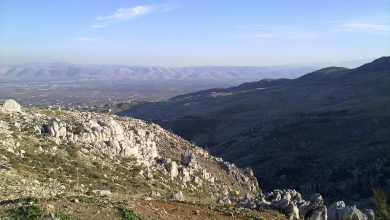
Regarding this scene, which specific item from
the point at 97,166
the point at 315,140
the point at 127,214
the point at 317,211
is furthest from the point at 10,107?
the point at 315,140

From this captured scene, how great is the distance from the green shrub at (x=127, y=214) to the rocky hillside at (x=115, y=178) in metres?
0.05

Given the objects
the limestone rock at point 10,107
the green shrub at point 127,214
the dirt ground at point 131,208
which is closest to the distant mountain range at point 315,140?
the limestone rock at point 10,107

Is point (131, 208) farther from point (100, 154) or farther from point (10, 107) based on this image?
point (10, 107)

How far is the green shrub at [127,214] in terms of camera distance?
67.8 ft

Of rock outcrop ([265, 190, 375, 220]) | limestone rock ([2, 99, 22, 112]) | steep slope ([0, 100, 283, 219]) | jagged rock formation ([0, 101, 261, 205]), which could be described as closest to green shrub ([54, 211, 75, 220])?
steep slope ([0, 100, 283, 219])

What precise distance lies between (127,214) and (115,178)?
20.8m

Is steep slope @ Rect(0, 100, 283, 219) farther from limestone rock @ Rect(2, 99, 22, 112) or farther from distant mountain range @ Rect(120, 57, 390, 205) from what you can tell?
distant mountain range @ Rect(120, 57, 390, 205)

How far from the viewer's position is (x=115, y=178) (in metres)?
41.2

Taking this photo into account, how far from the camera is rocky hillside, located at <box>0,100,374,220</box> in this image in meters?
22.0

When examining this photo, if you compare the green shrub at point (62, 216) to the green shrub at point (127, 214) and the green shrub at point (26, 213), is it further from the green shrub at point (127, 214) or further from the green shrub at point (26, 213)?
the green shrub at point (127, 214)

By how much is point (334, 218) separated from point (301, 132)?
244 feet

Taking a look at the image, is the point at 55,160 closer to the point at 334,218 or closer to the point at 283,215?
the point at 283,215

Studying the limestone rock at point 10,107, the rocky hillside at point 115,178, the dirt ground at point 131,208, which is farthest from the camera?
the limestone rock at point 10,107

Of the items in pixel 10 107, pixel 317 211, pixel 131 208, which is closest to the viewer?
pixel 131 208
